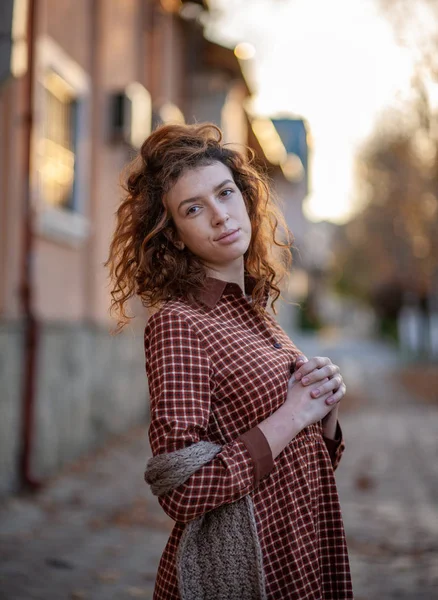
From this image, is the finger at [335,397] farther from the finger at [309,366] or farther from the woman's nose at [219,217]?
the woman's nose at [219,217]

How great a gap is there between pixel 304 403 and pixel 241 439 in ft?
0.72

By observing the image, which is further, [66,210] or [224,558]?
[66,210]

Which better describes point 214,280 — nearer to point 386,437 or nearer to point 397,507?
point 397,507

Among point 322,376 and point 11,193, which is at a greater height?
point 11,193

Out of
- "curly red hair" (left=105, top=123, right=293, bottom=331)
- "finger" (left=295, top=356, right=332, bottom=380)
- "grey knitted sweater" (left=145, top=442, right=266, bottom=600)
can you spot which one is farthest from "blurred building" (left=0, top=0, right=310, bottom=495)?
"grey knitted sweater" (left=145, top=442, right=266, bottom=600)

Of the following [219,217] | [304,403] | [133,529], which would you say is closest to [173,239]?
[219,217]

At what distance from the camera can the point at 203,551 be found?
1998 mm

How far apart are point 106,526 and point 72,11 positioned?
18.6ft

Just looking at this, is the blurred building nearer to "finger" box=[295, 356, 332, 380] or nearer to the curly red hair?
the curly red hair

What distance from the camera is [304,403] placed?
2078 mm

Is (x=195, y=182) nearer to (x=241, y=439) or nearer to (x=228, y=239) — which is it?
(x=228, y=239)

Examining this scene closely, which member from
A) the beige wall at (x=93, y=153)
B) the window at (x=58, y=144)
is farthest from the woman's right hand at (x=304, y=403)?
the window at (x=58, y=144)

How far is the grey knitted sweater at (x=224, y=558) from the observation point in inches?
77.9

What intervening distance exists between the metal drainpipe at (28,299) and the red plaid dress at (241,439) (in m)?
4.73
